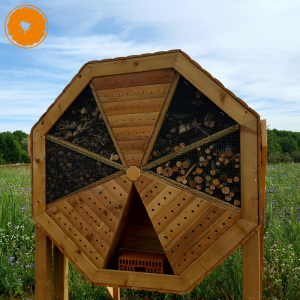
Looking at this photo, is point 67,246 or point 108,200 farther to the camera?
point 67,246

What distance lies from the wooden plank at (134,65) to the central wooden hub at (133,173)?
77 cm

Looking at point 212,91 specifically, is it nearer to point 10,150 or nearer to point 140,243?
point 140,243

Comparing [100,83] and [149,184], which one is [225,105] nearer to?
[149,184]

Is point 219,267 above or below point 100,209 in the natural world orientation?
below

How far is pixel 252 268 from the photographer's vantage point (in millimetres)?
2223

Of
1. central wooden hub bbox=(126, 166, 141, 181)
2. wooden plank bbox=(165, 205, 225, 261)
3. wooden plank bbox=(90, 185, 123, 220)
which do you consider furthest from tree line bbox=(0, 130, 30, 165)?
wooden plank bbox=(165, 205, 225, 261)

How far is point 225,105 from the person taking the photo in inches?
85.2

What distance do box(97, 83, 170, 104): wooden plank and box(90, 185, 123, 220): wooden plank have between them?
0.73m

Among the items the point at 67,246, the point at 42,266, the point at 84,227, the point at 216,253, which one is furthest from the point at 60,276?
the point at 216,253

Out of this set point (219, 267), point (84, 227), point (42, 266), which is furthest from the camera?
point (219, 267)

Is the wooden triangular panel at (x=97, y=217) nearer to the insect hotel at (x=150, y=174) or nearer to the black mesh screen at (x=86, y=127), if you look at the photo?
the insect hotel at (x=150, y=174)

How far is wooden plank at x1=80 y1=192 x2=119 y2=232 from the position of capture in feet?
8.13

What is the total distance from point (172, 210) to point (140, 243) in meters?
0.65

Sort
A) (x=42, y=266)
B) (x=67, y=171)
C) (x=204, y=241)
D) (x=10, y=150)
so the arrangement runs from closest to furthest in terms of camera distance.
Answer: (x=204, y=241) → (x=67, y=171) → (x=42, y=266) → (x=10, y=150)
